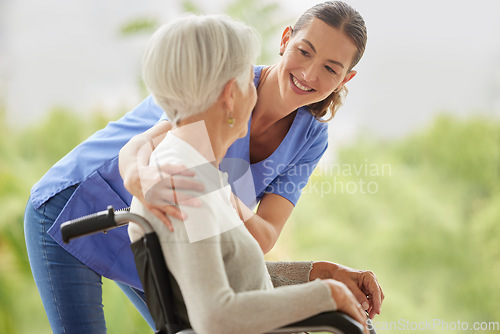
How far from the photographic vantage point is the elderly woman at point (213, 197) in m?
1.02

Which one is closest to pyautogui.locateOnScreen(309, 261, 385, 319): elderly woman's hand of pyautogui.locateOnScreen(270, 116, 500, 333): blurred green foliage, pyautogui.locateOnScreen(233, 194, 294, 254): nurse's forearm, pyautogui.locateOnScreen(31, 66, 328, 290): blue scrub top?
pyautogui.locateOnScreen(233, 194, 294, 254): nurse's forearm

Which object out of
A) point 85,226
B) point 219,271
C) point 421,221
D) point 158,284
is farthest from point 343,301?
point 421,221

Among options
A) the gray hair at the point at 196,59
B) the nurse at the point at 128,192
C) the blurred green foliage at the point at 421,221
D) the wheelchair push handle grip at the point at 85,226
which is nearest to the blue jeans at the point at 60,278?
the nurse at the point at 128,192

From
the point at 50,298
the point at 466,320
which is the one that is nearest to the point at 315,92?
the point at 50,298

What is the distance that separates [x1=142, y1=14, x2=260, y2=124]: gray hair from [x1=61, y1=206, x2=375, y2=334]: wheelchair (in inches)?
10.4

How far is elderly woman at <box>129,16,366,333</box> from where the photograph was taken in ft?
3.35

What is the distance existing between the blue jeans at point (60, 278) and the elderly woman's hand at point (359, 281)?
61 cm

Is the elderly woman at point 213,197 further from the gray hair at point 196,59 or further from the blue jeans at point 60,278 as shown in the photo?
the blue jeans at point 60,278

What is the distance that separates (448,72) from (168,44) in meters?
3.18

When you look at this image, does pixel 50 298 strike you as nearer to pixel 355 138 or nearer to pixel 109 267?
pixel 109 267

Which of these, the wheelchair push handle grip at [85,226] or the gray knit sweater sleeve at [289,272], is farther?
the gray knit sweater sleeve at [289,272]

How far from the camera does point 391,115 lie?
13.1 feet

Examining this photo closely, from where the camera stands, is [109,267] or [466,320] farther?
[466,320]

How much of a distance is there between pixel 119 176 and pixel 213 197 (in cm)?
48
